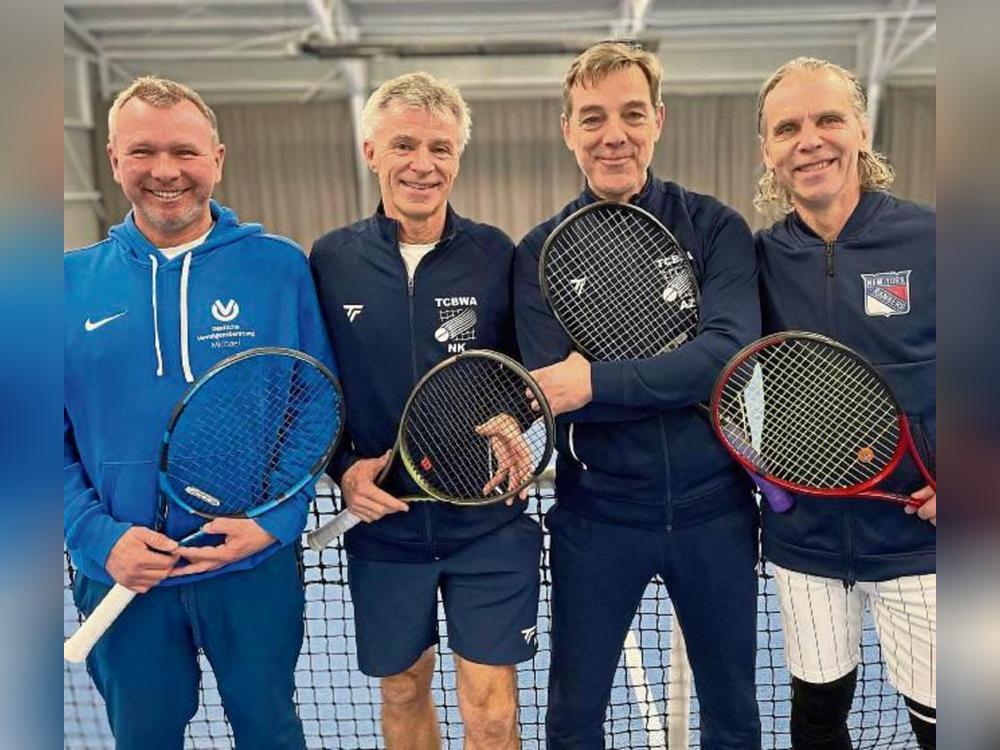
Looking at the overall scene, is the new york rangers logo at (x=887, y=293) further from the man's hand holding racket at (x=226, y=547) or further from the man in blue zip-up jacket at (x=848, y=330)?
the man's hand holding racket at (x=226, y=547)

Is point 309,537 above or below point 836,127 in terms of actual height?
below

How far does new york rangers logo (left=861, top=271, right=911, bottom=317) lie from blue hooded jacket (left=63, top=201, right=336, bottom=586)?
3.52 feet

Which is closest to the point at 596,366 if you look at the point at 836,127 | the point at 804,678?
the point at 836,127

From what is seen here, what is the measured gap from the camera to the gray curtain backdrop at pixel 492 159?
372 inches

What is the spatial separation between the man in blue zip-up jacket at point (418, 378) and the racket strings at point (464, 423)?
1.6 inches

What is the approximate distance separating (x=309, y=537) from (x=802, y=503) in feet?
3.12

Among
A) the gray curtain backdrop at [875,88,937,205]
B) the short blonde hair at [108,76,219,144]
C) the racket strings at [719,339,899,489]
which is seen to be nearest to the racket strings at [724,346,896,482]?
the racket strings at [719,339,899,489]

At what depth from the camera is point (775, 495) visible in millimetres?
1697
